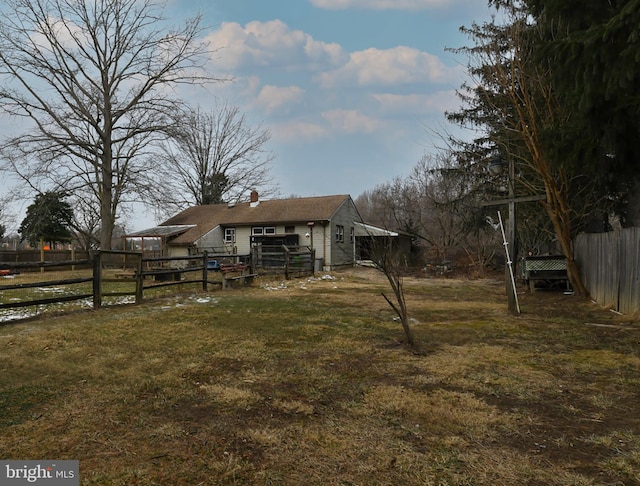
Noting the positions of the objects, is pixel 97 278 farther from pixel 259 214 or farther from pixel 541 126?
pixel 259 214

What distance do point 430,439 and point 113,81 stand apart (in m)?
25.6

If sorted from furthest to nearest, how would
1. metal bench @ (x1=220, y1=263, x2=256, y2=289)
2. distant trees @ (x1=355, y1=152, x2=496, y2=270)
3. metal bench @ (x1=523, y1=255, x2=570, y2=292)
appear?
distant trees @ (x1=355, y1=152, x2=496, y2=270)
metal bench @ (x1=220, y1=263, x2=256, y2=289)
metal bench @ (x1=523, y1=255, x2=570, y2=292)

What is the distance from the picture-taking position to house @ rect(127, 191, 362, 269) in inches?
888

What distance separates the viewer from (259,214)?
82.8ft

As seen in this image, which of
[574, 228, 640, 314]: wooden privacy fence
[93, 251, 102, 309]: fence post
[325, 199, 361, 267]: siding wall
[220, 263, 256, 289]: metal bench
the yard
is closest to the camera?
the yard

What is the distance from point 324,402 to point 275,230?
A: 20.9 meters

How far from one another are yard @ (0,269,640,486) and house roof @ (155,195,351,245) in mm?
16700

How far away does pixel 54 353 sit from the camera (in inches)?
191

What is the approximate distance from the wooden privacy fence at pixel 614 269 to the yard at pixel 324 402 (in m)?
1.00

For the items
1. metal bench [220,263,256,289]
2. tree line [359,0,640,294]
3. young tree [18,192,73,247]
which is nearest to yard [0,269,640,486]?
tree line [359,0,640,294]

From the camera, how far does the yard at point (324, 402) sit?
2.37 metres

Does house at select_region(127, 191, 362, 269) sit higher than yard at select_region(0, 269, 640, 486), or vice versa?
house at select_region(127, 191, 362, 269)

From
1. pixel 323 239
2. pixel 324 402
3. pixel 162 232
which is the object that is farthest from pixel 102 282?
pixel 324 402

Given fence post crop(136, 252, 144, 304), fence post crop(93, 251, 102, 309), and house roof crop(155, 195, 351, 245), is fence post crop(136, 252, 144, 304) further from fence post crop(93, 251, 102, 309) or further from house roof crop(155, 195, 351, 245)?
house roof crop(155, 195, 351, 245)
